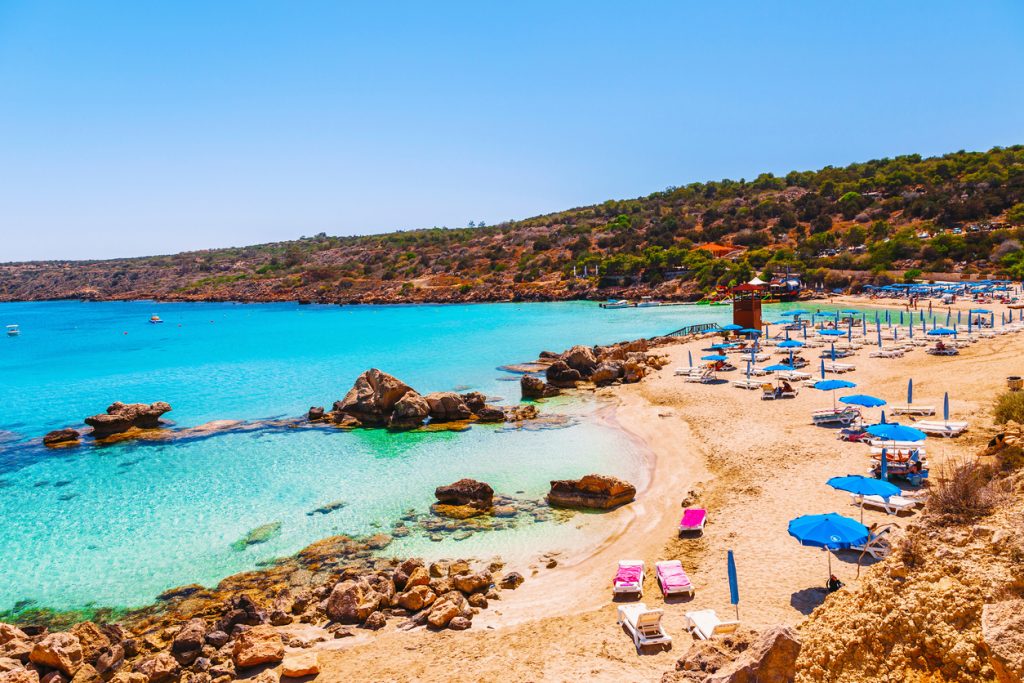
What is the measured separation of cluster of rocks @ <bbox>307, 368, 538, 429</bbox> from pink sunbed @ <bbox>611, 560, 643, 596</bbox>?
1404 centimetres

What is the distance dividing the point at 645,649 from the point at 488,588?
147 inches

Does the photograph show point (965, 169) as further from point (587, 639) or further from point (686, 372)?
point (587, 639)

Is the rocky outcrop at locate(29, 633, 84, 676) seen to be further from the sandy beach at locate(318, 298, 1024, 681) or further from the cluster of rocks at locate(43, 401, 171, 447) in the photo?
the cluster of rocks at locate(43, 401, 171, 447)

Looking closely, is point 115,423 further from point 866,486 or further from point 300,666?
point 866,486

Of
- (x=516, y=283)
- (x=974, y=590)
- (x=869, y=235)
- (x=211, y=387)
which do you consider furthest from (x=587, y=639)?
(x=516, y=283)

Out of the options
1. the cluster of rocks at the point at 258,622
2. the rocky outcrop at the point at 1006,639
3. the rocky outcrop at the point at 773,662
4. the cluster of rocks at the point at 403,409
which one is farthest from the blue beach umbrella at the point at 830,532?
the cluster of rocks at the point at 403,409

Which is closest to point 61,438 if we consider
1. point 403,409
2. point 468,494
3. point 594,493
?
point 403,409

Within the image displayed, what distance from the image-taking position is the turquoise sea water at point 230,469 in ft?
47.1

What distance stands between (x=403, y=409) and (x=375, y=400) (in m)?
1.87

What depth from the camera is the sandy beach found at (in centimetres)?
902

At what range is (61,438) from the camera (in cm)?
2569

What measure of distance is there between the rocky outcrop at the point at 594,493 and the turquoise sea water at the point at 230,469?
1024 mm

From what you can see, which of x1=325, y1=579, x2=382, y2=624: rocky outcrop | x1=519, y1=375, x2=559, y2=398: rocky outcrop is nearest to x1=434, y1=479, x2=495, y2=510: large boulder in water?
x1=325, y1=579, x2=382, y2=624: rocky outcrop

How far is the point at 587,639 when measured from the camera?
9406 mm
